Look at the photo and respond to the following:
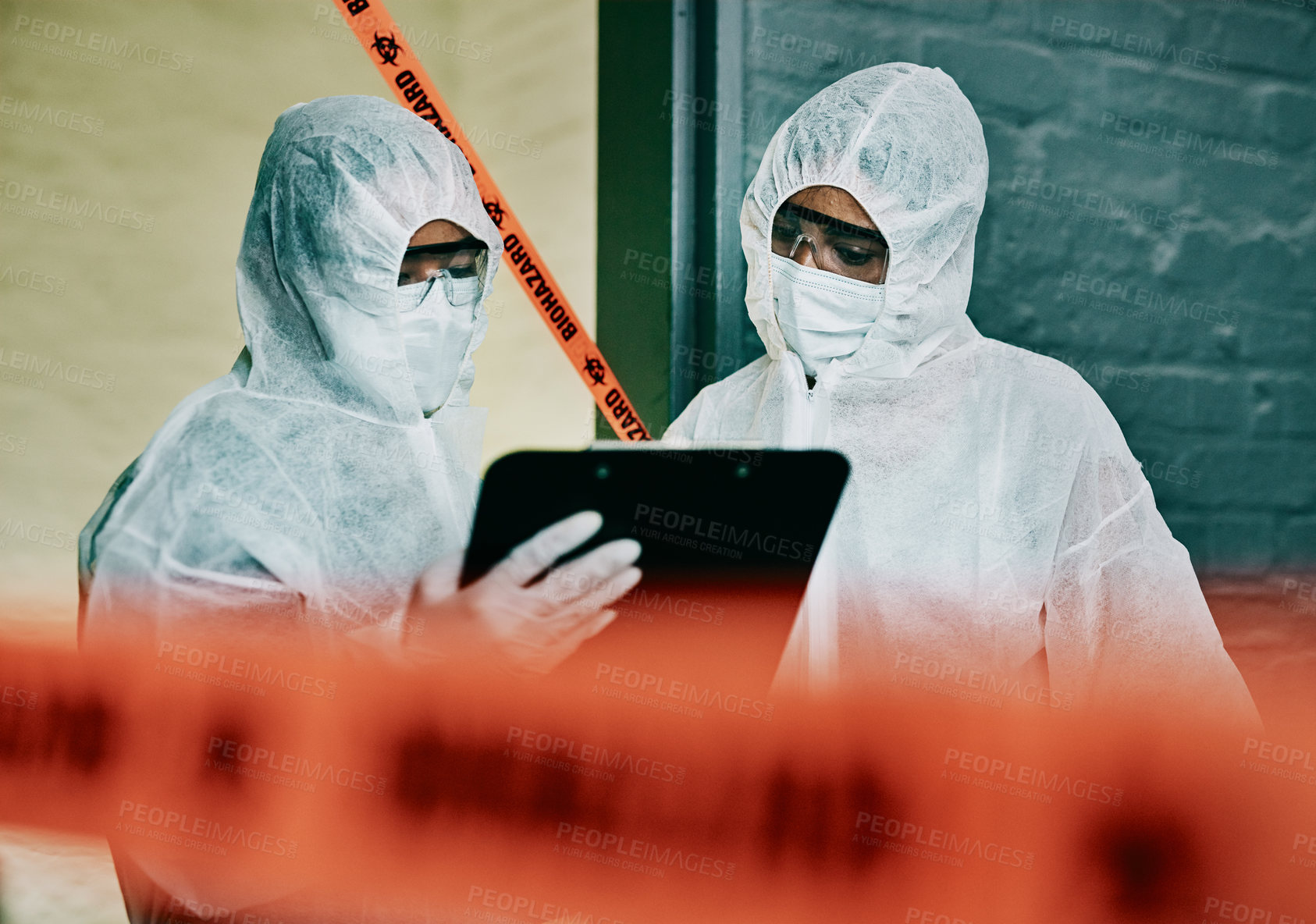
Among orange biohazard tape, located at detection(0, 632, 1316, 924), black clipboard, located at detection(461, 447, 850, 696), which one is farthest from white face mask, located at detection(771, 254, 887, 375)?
orange biohazard tape, located at detection(0, 632, 1316, 924)

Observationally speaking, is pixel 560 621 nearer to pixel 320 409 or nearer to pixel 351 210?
pixel 320 409

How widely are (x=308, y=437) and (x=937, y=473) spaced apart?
27.2 inches

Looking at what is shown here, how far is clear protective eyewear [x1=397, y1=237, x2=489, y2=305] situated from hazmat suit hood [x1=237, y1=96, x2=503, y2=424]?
3 cm

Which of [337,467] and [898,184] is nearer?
[337,467]

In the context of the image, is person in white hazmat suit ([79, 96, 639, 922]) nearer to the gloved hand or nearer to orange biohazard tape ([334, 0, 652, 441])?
the gloved hand

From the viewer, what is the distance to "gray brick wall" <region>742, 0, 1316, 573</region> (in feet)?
A: 5.39

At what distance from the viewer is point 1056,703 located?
1.17 meters

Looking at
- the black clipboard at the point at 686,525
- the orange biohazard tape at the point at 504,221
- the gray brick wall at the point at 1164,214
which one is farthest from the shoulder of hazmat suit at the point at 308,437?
the gray brick wall at the point at 1164,214

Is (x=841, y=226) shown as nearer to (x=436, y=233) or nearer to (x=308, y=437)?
(x=436, y=233)

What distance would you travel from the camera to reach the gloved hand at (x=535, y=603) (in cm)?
89

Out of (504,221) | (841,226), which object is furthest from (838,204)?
(504,221)

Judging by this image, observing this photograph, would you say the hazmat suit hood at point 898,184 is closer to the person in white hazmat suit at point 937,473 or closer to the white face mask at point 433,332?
the person in white hazmat suit at point 937,473

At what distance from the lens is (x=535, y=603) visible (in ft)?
2.98

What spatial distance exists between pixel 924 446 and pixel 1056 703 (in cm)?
33
